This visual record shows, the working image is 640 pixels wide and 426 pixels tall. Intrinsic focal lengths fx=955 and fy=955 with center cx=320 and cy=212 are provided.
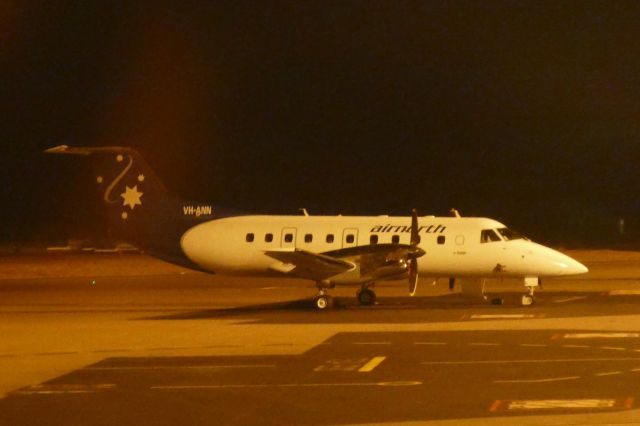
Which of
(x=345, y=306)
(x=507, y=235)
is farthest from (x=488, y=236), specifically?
(x=345, y=306)

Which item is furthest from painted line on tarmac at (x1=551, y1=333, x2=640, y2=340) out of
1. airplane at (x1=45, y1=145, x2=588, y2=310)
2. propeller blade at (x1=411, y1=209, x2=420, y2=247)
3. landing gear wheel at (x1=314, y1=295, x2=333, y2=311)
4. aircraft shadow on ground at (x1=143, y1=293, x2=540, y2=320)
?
landing gear wheel at (x1=314, y1=295, x2=333, y2=311)

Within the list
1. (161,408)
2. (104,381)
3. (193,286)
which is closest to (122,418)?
(161,408)

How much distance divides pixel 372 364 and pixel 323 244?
13483 millimetres

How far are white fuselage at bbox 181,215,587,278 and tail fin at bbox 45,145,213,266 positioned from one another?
603mm

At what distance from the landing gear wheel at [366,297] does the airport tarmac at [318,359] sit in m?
0.30

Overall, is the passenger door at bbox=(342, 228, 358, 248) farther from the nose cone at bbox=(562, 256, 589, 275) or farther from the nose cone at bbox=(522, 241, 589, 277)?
the nose cone at bbox=(562, 256, 589, 275)

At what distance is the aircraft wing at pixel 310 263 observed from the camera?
95.1ft

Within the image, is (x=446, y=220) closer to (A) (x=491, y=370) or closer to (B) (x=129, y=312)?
(B) (x=129, y=312)

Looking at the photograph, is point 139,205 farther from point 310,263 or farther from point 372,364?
point 372,364

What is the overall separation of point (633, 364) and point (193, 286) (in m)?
25.7

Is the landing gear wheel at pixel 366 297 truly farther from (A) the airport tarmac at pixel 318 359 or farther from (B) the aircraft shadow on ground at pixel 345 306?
(A) the airport tarmac at pixel 318 359

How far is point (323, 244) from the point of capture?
3072 cm

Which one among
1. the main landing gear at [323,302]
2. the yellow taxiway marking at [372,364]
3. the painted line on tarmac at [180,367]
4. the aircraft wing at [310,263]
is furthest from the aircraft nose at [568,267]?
the painted line on tarmac at [180,367]

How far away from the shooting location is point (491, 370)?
16484 millimetres
